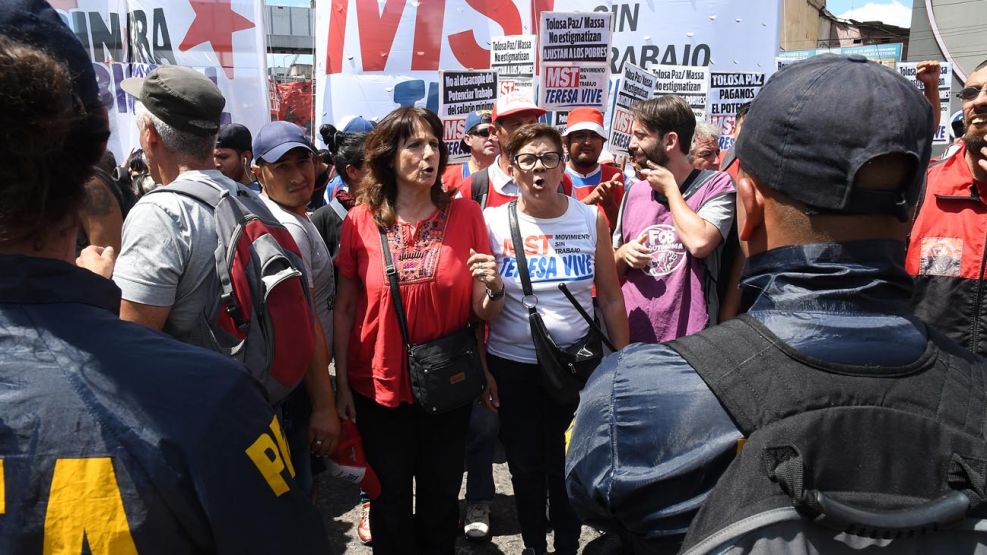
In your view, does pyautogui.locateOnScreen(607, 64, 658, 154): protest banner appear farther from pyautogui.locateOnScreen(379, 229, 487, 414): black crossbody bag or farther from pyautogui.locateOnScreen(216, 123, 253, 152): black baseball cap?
pyautogui.locateOnScreen(379, 229, 487, 414): black crossbody bag

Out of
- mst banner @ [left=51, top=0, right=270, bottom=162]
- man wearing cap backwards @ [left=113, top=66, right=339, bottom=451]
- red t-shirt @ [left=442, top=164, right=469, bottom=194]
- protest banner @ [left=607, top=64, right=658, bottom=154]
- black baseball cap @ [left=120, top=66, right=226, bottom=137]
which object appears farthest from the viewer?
mst banner @ [left=51, top=0, right=270, bottom=162]

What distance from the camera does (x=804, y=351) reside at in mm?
990

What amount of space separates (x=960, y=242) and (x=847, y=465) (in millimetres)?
2108

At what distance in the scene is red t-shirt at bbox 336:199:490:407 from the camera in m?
2.76

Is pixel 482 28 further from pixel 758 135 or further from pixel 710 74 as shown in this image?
pixel 758 135

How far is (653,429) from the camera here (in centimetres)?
104

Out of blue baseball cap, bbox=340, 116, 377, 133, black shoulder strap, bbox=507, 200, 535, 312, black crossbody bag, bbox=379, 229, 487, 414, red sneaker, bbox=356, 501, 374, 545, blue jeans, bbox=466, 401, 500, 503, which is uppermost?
blue baseball cap, bbox=340, 116, 377, 133

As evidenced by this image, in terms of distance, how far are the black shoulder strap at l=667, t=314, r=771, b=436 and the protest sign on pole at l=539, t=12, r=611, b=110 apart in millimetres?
5336

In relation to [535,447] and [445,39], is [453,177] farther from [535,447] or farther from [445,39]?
[445,39]

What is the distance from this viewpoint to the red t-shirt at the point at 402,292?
2.76 meters

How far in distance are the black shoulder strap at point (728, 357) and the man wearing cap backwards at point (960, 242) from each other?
1.96 metres

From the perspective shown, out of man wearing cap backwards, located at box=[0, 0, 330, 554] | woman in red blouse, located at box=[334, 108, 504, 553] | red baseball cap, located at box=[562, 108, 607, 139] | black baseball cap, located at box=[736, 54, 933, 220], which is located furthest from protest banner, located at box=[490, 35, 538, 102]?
man wearing cap backwards, located at box=[0, 0, 330, 554]

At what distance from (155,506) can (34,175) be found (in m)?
0.47

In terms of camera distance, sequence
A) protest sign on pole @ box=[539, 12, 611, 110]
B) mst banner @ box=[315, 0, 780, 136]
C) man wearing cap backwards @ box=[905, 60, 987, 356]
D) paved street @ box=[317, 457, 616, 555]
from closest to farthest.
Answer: man wearing cap backwards @ box=[905, 60, 987, 356]
paved street @ box=[317, 457, 616, 555]
protest sign on pole @ box=[539, 12, 611, 110]
mst banner @ box=[315, 0, 780, 136]
